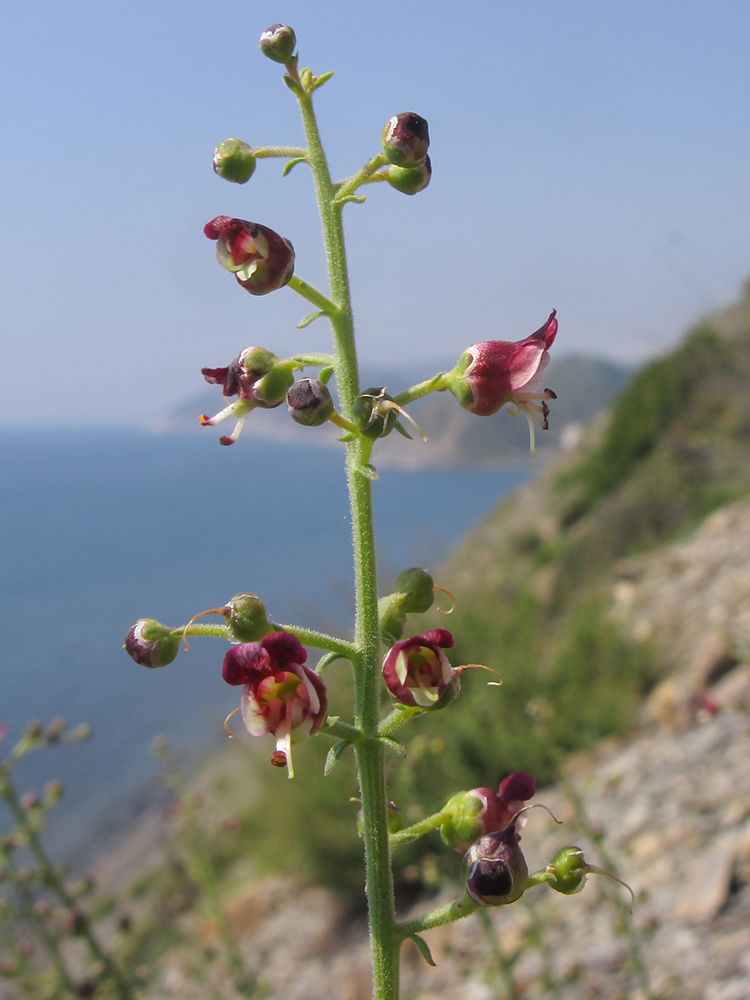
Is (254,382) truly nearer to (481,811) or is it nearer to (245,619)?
(245,619)

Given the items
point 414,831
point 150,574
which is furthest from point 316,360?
point 150,574

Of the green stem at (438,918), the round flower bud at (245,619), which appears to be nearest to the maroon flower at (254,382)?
the round flower bud at (245,619)

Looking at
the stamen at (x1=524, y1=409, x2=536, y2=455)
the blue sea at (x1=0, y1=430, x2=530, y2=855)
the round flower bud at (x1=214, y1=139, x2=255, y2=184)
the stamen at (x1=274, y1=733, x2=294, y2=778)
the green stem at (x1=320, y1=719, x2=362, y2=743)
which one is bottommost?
the blue sea at (x1=0, y1=430, x2=530, y2=855)

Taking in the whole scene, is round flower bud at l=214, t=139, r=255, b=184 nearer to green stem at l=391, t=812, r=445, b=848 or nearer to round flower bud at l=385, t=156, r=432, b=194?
round flower bud at l=385, t=156, r=432, b=194

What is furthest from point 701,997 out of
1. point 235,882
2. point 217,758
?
point 217,758

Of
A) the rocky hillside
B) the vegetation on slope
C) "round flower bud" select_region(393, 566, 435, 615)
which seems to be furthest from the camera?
the vegetation on slope

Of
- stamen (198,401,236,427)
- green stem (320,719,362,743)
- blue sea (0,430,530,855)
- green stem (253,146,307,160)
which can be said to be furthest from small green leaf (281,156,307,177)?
blue sea (0,430,530,855)
